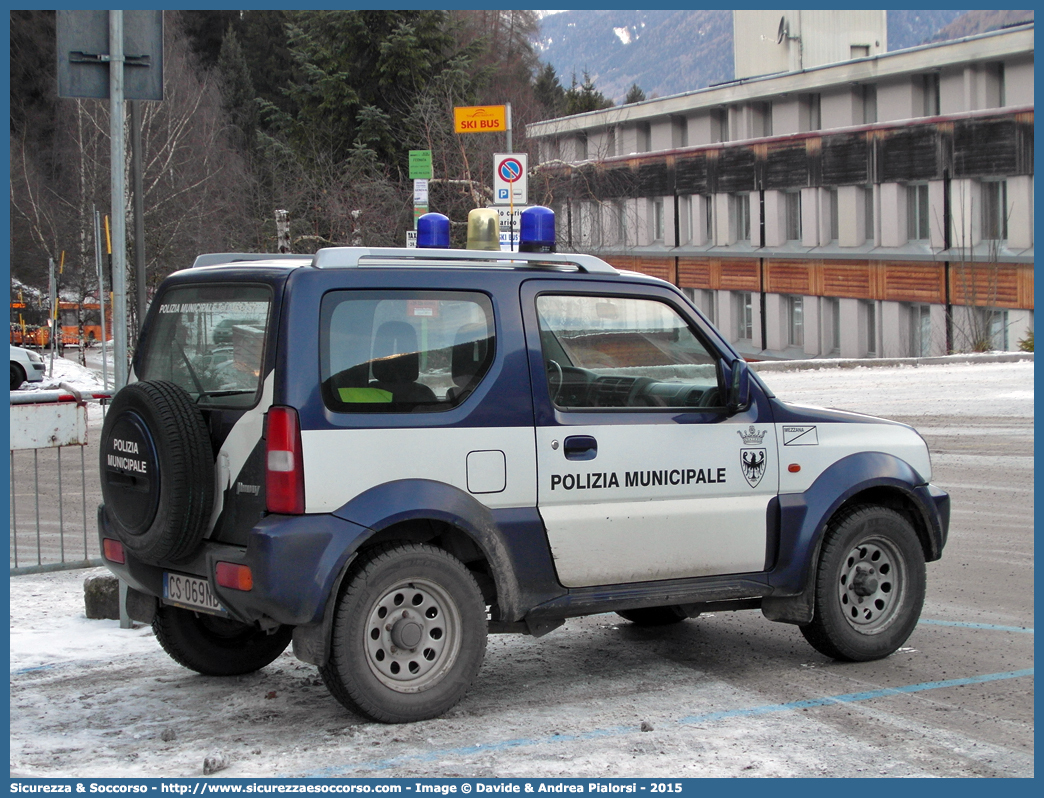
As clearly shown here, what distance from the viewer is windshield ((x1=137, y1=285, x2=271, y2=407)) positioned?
512cm

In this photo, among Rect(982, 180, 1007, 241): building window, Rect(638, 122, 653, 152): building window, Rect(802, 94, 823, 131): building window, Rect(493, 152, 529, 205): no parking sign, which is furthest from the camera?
Rect(638, 122, 653, 152): building window

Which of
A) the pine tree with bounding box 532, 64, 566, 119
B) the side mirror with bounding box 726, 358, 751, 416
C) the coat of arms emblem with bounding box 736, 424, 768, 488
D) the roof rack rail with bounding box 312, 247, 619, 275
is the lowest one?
the coat of arms emblem with bounding box 736, 424, 768, 488

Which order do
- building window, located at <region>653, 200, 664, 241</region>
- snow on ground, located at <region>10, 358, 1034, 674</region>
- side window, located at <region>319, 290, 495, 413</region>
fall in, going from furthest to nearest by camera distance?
1. building window, located at <region>653, 200, 664, 241</region>
2. snow on ground, located at <region>10, 358, 1034, 674</region>
3. side window, located at <region>319, 290, 495, 413</region>

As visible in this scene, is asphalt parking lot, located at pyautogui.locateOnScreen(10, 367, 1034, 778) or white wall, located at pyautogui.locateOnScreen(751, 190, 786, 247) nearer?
asphalt parking lot, located at pyautogui.locateOnScreen(10, 367, 1034, 778)

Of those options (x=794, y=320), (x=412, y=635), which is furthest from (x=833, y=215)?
(x=412, y=635)

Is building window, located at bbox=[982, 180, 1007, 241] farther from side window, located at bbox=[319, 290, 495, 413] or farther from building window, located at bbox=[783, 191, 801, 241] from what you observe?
side window, located at bbox=[319, 290, 495, 413]

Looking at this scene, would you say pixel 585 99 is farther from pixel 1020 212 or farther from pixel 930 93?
pixel 1020 212

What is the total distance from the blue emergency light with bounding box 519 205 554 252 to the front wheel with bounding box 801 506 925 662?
2.03 m

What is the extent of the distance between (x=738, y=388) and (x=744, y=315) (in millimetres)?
49521

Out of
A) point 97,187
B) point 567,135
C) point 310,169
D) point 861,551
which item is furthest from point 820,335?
point 861,551

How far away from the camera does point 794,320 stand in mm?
51094

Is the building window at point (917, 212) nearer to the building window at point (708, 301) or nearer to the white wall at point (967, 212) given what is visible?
the white wall at point (967, 212)

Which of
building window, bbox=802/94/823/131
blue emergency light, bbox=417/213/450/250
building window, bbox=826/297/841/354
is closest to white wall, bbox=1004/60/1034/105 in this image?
building window, bbox=826/297/841/354

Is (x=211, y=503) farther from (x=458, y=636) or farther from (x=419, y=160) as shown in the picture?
(x=419, y=160)
